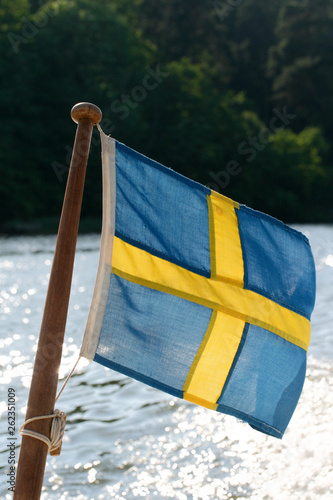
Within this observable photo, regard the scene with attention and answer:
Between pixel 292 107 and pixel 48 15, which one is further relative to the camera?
pixel 292 107

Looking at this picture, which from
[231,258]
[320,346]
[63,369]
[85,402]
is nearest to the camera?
[231,258]

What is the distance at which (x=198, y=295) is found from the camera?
268 centimetres

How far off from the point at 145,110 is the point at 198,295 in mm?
41392

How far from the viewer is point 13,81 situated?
37.1m

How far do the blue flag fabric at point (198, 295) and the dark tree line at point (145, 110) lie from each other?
28983 mm

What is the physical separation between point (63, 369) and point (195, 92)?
39.8m

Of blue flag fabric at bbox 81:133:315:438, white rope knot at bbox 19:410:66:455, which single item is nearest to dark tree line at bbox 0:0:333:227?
blue flag fabric at bbox 81:133:315:438

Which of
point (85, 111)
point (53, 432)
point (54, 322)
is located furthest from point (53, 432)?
point (85, 111)

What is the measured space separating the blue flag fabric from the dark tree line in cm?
2898

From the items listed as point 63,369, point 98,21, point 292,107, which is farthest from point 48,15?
point 63,369

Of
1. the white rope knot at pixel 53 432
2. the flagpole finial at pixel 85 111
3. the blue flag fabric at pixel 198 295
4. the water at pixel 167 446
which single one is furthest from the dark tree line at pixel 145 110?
the white rope knot at pixel 53 432

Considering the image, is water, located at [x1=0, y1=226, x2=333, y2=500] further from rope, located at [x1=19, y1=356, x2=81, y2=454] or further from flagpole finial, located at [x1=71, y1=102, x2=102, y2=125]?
flagpole finial, located at [x1=71, y1=102, x2=102, y2=125]

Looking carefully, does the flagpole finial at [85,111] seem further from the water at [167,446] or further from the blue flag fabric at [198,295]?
the water at [167,446]

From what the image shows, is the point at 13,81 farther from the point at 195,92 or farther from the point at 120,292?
the point at 120,292
